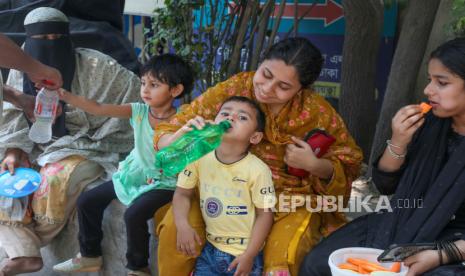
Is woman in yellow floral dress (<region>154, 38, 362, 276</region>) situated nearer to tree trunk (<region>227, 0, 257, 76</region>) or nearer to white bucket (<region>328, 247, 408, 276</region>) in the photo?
white bucket (<region>328, 247, 408, 276</region>)

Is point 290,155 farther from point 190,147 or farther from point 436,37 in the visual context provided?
point 436,37

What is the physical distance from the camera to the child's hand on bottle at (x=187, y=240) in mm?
2725

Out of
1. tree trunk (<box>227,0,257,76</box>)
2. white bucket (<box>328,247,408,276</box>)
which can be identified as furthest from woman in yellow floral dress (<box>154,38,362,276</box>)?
tree trunk (<box>227,0,257,76</box>)

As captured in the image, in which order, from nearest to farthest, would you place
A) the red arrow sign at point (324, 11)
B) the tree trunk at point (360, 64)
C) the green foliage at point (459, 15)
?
the green foliage at point (459, 15), the tree trunk at point (360, 64), the red arrow sign at point (324, 11)

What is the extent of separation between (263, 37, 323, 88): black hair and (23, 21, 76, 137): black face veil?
155 centimetres

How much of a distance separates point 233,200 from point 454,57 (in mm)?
1132

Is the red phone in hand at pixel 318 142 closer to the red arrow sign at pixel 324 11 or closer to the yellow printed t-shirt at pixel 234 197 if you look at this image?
the yellow printed t-shirt at pixel 234 197

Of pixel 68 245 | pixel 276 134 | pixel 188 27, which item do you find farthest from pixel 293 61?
pixel 188 27

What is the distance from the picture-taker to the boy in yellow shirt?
2697mm

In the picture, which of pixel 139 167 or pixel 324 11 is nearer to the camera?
pixel 139 167

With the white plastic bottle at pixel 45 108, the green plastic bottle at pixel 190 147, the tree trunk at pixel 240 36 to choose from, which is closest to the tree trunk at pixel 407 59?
the tree trunk at pixel 240 36

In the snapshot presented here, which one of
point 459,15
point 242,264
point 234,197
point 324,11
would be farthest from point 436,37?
point 242,264

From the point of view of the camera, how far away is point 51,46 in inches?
147

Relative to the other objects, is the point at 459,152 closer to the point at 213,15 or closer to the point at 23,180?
the point at 23,180
